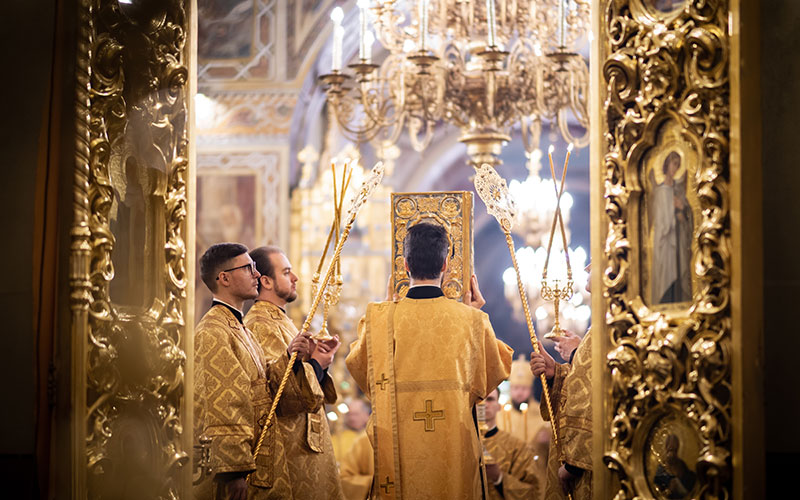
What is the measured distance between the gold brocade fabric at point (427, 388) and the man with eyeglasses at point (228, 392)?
0.45 m

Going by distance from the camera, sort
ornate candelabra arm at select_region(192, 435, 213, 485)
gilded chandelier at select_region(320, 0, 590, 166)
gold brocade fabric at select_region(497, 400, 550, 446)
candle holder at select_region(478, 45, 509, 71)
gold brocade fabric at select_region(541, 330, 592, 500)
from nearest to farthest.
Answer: ornate candelabra arm at select_region(192, 435, 213, 485) < gold brocade fabric at select_region(541, 330, 592, 500) < candle holder at select_region(478, 45, 509, 71) < gold brocade fabric at select_region(497, 400, 550, 446) < gilded chandelier at select_region(320, 0, 590, 166)

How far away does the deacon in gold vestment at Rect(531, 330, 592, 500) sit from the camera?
18.1 ft

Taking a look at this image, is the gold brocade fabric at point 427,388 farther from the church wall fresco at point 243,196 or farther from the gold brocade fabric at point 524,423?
the church wall fresco at point 243,196

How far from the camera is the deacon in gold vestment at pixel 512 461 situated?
7457mm

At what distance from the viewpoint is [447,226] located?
242 inches

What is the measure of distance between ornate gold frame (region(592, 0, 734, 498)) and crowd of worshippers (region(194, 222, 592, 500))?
1.20m

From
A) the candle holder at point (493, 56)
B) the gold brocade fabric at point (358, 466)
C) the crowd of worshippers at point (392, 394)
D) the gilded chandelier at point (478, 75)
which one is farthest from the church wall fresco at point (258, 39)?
the crowd of worshippers at point (392, 394)

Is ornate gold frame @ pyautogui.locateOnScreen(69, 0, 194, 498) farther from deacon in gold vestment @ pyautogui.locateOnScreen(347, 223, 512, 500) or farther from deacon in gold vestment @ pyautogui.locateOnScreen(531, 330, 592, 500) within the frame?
deacon in gold vestment @ pyautogui.locateOnScreen(531, 330, 592, 500)

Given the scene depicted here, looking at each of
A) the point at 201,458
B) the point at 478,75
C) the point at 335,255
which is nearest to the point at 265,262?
the point at 335,255

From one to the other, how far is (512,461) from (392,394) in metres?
2.12

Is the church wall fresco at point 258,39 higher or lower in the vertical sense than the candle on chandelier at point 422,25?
Result: higher

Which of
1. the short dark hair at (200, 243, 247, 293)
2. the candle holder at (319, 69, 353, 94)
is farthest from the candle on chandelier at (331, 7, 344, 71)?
the short dark hair at (200, 243, 247, 293)
